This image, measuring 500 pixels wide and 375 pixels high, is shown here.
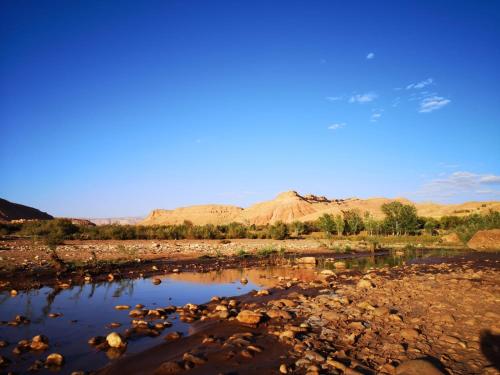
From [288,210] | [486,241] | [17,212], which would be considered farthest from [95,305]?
[17,212]

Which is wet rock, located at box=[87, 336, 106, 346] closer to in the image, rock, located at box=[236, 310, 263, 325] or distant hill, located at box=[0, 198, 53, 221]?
rock, located at box=[236, 310, 263, 325]

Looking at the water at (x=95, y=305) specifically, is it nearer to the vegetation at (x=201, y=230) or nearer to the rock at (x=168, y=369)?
the rock at (x=168, y=369)

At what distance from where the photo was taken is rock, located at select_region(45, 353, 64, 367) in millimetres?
5566

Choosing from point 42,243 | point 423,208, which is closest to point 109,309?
point 42,243

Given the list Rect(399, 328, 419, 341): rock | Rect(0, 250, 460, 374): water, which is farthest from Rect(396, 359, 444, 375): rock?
Rect(0, 250, 460, 374): water

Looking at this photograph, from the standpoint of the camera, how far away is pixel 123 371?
5305 millimetres

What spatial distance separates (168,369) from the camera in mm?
5207

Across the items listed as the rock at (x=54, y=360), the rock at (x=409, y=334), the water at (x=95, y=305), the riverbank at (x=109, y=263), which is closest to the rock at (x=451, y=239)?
the riverbank at (x=109, y=263)

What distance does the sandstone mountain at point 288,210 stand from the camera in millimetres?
80188

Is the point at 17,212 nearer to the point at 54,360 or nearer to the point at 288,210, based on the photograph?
the point at 288,210

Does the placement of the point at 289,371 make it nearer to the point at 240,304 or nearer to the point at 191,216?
the point at 240,304

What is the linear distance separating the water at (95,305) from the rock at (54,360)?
136 mm

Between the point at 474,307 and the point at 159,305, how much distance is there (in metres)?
7.80

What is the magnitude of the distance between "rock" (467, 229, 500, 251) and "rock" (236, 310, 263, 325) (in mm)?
23894
